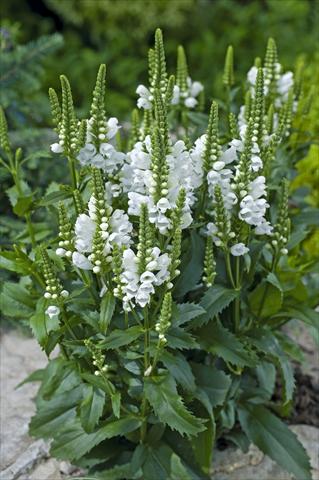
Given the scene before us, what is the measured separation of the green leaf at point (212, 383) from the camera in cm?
280

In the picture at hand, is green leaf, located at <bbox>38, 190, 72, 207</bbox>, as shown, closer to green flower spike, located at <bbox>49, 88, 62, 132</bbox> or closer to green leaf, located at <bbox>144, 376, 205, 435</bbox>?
green flower spike, located at <bbox>49, 88, 62, 132</bbox>

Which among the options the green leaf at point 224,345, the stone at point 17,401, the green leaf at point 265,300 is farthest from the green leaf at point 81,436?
the green leaf at point 265,300

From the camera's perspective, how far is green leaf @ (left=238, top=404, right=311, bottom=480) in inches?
115

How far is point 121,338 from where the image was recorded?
246 cm

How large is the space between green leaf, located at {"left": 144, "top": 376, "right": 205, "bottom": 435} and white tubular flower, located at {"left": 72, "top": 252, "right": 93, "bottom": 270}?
48 centimetres

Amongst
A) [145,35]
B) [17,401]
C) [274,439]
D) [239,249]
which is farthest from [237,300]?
[145,35]

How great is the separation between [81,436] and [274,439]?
0.78 metres

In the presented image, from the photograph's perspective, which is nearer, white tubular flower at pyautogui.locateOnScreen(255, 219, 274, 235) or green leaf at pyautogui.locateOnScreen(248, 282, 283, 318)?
white tubular flower at pyautogui.locateOnScreen(255, 219, 274, 235)

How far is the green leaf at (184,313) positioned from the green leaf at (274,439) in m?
0.70

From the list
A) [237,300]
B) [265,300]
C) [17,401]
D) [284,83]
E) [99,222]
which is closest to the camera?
[99,222]

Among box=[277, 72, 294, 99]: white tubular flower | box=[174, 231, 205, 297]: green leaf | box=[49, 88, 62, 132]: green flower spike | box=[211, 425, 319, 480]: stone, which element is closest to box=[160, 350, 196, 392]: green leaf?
box=[174, 231, 205, 297]: green leaf

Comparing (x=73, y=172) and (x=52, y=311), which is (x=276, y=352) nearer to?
(x=52, y=311)

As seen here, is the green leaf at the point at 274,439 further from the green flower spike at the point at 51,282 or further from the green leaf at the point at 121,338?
the green flower spike at the point at 51,282

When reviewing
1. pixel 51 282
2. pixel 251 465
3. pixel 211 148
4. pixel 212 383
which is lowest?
pixel 251 465
